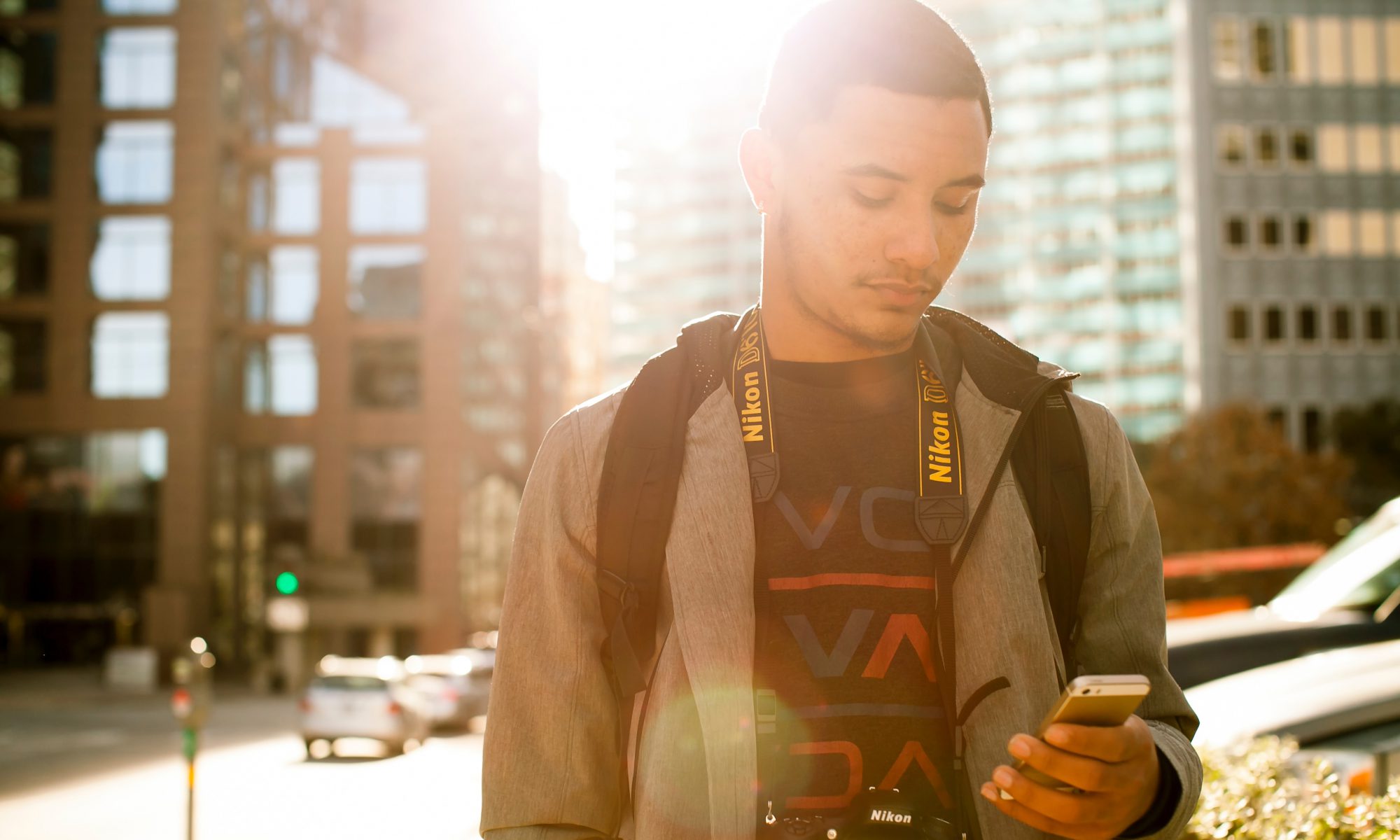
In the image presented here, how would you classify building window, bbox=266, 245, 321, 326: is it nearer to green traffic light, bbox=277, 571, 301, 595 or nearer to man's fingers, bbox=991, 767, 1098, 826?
green traffic light, bbox=277, 571, 301, 595

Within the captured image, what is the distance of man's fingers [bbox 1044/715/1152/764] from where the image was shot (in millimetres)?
1725

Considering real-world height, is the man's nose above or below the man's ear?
below

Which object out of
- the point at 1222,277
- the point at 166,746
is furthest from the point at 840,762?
the point at 1222,277

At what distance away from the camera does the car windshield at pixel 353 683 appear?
25750mm

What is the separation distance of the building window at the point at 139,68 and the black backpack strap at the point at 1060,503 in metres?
55.3

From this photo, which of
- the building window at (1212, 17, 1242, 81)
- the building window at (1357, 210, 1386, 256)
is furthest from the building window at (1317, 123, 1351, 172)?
the building window at (1212, 17, 1242, 81)

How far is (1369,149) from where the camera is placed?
55.6m

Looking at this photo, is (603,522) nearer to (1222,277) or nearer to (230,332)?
(230,332)

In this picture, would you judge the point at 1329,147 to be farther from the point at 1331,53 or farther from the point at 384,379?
the point at 384,379

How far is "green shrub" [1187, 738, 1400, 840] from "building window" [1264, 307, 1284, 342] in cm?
5669

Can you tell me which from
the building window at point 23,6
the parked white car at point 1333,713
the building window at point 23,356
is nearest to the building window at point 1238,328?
the building window at point 23,356

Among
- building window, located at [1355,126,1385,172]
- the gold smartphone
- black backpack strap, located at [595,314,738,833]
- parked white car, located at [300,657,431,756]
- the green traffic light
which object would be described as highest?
building window, located at [1355,126,1385,172]

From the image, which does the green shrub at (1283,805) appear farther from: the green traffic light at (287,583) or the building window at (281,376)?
the building window at (281,376)

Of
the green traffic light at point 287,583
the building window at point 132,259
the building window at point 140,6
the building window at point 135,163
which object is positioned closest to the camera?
the green traffic light at point 287,583
